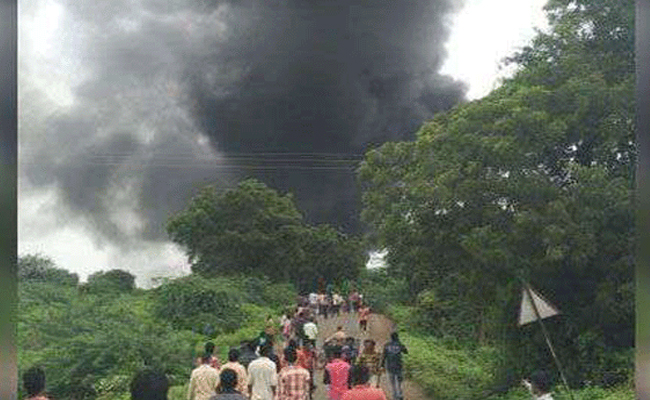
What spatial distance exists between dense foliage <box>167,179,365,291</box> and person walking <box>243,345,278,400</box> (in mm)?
47432

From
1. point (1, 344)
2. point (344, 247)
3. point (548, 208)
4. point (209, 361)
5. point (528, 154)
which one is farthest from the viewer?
point (344, 247)

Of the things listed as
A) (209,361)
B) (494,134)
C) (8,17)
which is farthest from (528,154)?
(8,17)

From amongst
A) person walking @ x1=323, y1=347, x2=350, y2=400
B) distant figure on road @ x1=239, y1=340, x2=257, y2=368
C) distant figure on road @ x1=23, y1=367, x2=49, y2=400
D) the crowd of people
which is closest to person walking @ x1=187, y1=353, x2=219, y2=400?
the crowd of people

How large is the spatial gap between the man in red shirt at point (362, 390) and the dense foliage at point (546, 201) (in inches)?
430

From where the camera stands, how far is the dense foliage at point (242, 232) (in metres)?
60.3

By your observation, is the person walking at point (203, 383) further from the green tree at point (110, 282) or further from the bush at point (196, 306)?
the green tree at point (110, 282)

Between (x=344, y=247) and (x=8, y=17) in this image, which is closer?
(x=8, y=17)

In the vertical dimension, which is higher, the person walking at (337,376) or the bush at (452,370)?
the bush at (452,370)

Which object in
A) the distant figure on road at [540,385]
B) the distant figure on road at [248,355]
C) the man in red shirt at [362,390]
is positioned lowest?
the distant figure on road at [540,385]

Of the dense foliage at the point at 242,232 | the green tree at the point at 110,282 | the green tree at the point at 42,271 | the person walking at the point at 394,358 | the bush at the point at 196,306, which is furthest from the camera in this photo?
the green tree at the point at 42,271

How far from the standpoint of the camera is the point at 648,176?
25.3 feet

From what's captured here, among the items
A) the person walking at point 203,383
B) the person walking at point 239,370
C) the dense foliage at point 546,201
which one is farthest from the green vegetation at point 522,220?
the person walking at point 203,383

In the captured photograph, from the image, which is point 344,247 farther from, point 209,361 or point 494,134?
point 209,361

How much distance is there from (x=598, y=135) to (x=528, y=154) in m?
1.45
